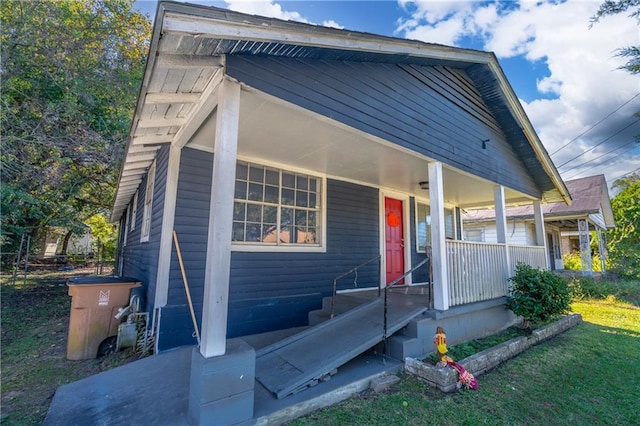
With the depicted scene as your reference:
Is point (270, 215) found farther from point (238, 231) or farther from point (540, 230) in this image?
point (540, 230)

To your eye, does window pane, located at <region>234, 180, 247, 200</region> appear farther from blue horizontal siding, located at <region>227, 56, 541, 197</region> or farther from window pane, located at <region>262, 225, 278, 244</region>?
blue horizontal siding, located at <region>227, 56, 541, 197</region>

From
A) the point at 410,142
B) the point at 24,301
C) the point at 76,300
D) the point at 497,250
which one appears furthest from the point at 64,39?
the point at 497,250

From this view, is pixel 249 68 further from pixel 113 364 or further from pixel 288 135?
pixel 113 364

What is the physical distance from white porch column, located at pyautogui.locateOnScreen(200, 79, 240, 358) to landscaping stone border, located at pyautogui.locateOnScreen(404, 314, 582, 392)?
2.35 m

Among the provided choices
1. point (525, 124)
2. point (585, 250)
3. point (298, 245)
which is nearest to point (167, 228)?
point (298, 245)

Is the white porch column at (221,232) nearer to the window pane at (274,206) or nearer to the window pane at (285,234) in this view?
the window pane at (274,206)

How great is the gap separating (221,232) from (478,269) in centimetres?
476

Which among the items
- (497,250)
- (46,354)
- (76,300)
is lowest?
(46,354)

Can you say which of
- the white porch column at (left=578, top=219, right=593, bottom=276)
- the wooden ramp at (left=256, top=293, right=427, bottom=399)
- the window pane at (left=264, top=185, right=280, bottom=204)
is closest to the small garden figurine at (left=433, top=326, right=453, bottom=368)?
the wooden ramp at (left=256, top=293, right=427, bottom=399)

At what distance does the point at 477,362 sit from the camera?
3818mm

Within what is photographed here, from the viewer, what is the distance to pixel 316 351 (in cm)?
359

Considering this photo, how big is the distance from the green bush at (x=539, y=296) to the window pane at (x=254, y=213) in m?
4.89

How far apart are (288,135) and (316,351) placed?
2836mm

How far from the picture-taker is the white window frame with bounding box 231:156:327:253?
495 cm
